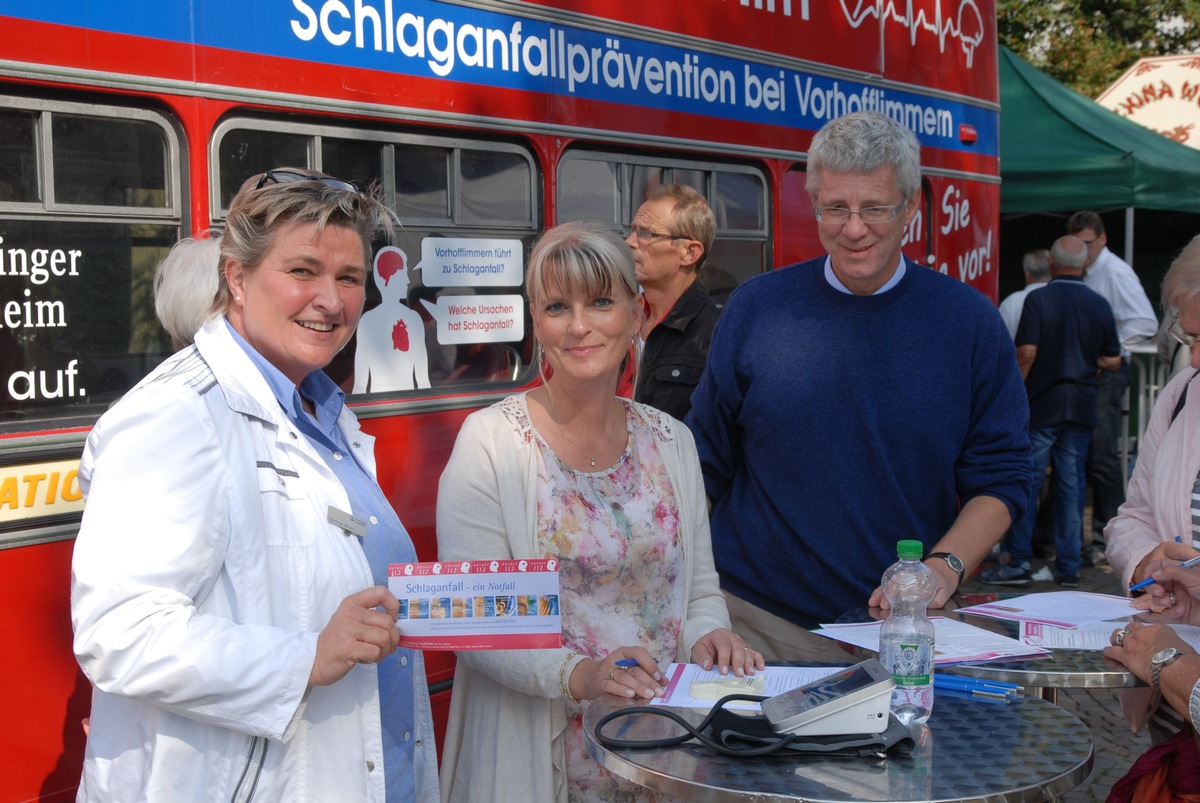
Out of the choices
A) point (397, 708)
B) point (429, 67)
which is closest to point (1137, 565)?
point (397, 708)

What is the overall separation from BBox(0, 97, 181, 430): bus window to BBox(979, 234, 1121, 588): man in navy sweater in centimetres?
620

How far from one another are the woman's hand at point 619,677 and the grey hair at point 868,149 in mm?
Answer: 1251

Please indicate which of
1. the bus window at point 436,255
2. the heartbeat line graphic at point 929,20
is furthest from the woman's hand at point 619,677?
the heartbeat line graphic at point 929,20

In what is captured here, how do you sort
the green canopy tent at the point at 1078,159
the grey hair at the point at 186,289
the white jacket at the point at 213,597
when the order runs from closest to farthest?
1. the white jacket at the point at 213,597
2. the grey hair at the point at 186,289
3. the green canopy tent at the point at 1078,159

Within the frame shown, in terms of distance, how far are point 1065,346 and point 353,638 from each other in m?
6.98

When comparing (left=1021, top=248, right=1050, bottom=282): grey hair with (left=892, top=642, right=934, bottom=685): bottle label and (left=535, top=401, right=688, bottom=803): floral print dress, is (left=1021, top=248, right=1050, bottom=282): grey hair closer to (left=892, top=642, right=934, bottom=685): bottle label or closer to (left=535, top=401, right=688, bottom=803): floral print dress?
(left=535, top=401, right=688, bottom=803): floral print dress

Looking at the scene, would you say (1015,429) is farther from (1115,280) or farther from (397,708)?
(1115,280)

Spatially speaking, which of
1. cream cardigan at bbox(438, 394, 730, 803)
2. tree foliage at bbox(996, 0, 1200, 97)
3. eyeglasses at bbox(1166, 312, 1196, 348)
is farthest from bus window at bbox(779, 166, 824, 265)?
tree foliage at bbox(996, 0, 1200, 97)

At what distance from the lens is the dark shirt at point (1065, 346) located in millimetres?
7793

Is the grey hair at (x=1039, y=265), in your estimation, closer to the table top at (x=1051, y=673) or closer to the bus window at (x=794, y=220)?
the bus window at (x=794, y=220)

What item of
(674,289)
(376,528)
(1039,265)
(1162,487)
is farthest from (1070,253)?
(376,528)

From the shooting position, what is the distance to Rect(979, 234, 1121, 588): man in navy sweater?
25.5 feet

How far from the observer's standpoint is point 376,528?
2.09 metres

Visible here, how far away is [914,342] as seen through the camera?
2.86 meters
